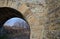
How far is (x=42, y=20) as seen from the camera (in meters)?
3.15

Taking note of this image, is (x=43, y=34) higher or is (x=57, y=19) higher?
(x=57, y=19)

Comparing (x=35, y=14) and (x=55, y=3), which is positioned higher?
(x=55, y=3)

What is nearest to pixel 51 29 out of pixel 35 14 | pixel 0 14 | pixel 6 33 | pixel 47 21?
pixel 47 21

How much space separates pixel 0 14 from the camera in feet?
14.3

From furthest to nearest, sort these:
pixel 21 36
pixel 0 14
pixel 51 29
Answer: pixel 21 36, pixel 0 14, pixel 51 29

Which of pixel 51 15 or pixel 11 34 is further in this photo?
pixel 11 34

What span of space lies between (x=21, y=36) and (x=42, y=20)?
468 cm

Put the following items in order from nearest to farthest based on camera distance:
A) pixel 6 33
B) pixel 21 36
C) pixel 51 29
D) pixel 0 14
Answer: pixel 51 29
pixel 0 14
pixel 6 33
pixel 21 36

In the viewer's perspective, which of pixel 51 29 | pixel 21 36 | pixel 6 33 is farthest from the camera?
pixel 21 36

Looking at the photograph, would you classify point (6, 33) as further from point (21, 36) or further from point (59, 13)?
point (59, 13)

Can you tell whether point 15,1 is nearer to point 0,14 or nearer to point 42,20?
point 42,20

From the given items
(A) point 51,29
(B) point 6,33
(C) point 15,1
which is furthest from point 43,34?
(B) point 6,33

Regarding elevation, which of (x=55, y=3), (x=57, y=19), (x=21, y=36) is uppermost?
(x=55, y=3)

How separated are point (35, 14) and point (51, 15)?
0.30m
